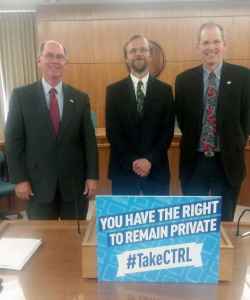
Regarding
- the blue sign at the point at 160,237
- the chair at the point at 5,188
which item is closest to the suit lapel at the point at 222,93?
the blue sign at the point at 160,237

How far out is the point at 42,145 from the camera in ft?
6.36

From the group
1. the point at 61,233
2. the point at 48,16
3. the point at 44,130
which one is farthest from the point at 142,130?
the point at 48,16

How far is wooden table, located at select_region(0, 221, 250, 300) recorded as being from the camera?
0.95 meters

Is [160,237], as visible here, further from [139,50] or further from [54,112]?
[139,50]

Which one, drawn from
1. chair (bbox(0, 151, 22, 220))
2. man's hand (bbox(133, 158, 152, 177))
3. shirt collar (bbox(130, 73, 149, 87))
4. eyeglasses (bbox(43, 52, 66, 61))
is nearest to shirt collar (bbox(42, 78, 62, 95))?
eyeglasses (bbox(43, 52, 66, 61))

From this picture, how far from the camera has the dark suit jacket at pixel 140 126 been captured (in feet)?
7.18

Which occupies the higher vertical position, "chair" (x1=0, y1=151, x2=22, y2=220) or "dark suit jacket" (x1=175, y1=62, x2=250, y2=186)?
"dark suit jacket" (x1=175, y1=62, x2=250, y2=186)

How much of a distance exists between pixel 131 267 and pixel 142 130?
4.20 ft

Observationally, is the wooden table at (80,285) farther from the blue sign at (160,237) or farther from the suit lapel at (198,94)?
the suit lapel at (198,94)

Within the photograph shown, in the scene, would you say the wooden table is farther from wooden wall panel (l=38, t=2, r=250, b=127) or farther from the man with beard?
wooden wall panel (l=38, t=2, r=250, b=127)

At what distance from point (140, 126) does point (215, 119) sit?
0.47 metres

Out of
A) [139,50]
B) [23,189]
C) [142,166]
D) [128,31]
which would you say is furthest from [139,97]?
[128,31]

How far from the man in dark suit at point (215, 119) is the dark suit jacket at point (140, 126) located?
0.43ft

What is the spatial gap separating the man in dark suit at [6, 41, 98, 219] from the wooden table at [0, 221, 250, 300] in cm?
71
